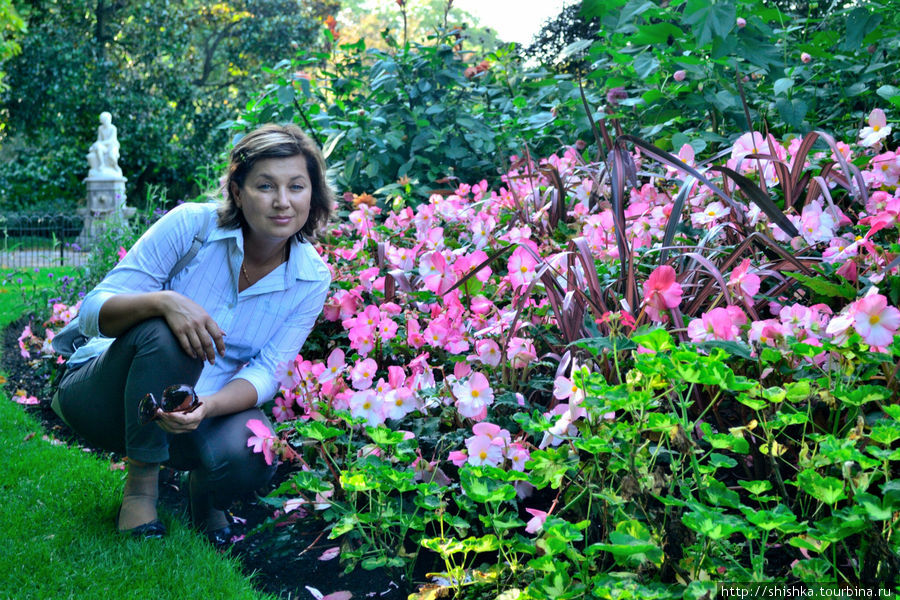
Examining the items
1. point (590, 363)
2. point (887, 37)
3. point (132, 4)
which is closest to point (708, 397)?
point (590, 363)

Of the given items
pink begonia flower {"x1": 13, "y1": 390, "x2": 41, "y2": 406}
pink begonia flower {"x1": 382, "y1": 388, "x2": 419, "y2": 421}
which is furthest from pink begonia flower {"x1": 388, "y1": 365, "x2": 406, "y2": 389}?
pink begonia flower {"x1": 13, "y1": 390, "x2": 41, "y2": 406}

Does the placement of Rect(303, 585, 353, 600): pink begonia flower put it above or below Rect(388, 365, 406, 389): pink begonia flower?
below

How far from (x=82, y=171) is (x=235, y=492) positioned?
54.1 feet

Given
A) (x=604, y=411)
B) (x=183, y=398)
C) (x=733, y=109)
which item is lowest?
(x=183, y=398)

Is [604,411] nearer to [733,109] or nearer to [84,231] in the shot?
[733,109]

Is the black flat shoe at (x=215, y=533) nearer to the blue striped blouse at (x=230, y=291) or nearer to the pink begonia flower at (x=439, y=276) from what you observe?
the blue striped blouse at (x=230, y=291)

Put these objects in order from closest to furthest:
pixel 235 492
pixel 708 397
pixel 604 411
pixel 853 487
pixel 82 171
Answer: pixel 853 487, pixel 604 411, pixel 708 397, pixel 235 492, pixel 82 171

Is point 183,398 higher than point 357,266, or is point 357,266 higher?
point 357,266

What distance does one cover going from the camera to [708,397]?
172 cm

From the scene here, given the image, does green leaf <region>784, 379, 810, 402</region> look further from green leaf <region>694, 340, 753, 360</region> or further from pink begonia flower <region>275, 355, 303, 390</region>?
pink begonia flower <region>275, 355, 303, 390</region>

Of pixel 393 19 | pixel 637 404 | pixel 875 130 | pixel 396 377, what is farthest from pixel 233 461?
pixel 393 19

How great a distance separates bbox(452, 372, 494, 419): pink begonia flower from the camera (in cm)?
178

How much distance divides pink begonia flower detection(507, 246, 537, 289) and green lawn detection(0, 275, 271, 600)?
1020 millimetres

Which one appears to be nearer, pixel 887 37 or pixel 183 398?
pixel 183 398
